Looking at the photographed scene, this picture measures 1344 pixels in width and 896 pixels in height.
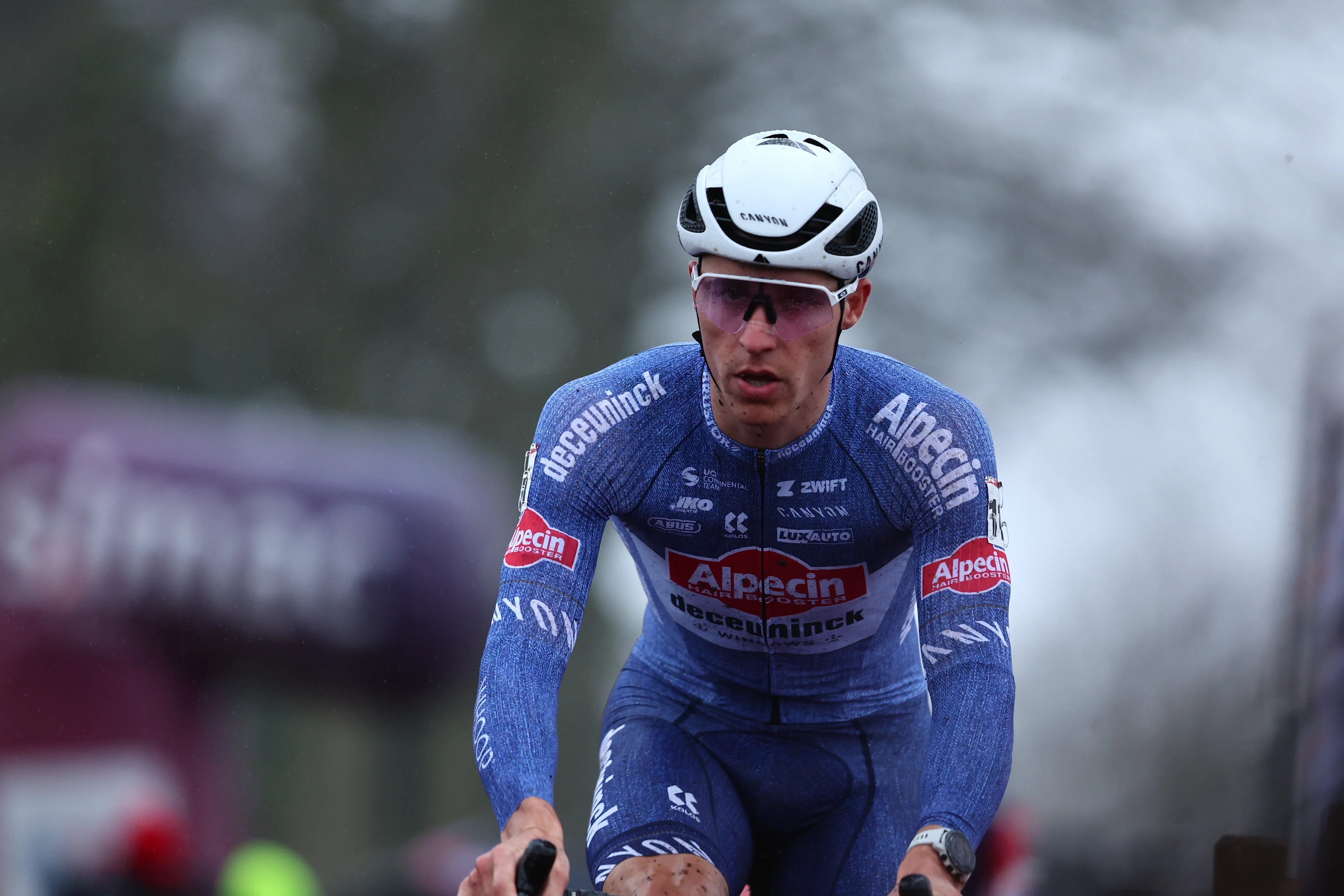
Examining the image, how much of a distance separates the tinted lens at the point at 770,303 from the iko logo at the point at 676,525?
581mm

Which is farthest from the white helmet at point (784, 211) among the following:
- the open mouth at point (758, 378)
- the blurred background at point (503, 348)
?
the blurred background at point (503, 348)

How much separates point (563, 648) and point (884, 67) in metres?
15.0

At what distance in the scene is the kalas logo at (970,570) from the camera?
10.4 ft

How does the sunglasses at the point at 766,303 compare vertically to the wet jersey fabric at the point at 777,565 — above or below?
above

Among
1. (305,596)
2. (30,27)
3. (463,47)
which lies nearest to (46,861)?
(305,596)

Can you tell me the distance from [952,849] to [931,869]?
0.06 m

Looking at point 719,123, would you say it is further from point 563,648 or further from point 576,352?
point 563,648

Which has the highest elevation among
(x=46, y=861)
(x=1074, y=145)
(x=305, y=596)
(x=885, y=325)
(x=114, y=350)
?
(x=1074, y=145)

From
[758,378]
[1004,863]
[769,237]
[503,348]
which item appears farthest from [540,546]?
[503,348]

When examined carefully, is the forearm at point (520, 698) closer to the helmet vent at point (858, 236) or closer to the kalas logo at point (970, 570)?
the kalas logo at point (970, 570)

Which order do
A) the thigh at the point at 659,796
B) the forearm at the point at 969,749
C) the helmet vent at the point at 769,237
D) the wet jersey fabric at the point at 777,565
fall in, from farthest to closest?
the thigh at the point at 659,796, the helmet vent at the point at 769,237, the wet jersey fabric at the point at 777,565, the forearm at the point at 969,749

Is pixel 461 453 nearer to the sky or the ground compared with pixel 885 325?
nearer to the ground

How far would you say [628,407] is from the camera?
3.46m

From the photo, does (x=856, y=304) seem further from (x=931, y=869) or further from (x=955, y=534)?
(x=931, y=869)
